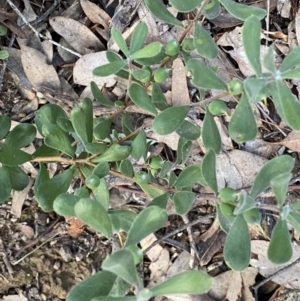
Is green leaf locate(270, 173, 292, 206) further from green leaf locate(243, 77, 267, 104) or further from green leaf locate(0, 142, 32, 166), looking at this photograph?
green leaf locate(0, 142, 32, 166)

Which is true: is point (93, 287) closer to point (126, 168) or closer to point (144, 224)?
point (144, 224)

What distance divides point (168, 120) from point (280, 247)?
0.45 m

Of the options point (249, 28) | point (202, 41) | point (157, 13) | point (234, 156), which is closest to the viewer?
point (249, 28)

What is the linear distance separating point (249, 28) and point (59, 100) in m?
1.16

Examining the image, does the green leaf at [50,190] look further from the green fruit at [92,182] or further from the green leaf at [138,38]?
the green leaf at [138,38]

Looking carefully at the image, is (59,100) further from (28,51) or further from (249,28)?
(249,28)

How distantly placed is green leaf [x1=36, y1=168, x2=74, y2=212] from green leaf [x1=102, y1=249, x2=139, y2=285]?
0.54 meters

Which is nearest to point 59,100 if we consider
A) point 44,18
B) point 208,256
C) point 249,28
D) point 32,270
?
point 44,18

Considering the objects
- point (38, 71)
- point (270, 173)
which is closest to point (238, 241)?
point (270, 173)

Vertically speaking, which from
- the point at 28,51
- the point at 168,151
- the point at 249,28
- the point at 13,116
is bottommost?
the point at 168,151

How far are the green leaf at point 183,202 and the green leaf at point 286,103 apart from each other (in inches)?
14.3

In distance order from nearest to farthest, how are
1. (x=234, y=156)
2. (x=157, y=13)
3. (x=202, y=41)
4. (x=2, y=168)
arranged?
(x=202, y=41)
(x=157, y=13)
(x=2, y=168)
(x=234, y=156)

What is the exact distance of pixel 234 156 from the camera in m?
2.07

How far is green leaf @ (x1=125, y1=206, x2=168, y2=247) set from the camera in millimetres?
1056
